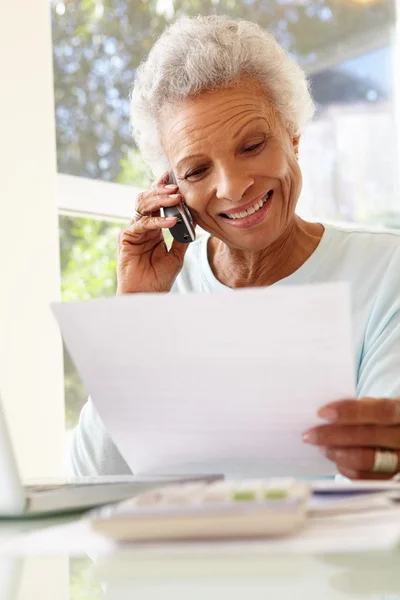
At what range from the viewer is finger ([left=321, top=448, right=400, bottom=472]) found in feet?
3.21

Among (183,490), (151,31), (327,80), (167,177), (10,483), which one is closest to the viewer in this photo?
(183,490)

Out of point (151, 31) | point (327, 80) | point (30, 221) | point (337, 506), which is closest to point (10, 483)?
point (337, 506)

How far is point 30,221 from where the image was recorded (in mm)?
2785

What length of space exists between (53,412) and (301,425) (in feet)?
6.54

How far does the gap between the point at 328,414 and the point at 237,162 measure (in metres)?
0.97

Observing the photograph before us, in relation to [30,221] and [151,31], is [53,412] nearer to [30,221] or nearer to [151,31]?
[30,221]

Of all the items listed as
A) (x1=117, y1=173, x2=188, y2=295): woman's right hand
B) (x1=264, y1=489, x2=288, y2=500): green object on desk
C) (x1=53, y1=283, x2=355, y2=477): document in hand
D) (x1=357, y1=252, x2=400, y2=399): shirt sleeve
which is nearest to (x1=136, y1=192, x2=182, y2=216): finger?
(x1=117, y1=173, x2=188, y2=295): woman's right hand

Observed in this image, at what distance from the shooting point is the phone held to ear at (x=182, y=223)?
192 cm

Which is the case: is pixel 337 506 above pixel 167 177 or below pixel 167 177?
below

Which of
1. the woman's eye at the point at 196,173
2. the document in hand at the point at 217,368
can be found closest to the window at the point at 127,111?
the woman's eye at the point at 196,173

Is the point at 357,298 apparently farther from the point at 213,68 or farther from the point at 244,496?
the point at 244,496

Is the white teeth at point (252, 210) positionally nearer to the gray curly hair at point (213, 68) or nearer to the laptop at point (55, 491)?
the gray curly hair at point (213, 68)

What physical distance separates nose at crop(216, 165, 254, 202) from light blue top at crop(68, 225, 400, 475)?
0.75 feet

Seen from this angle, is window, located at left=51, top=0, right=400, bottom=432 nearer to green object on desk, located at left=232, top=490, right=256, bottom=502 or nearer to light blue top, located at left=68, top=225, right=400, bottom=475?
light blue top, located at left=68, top=225, right=400, bottom=475
